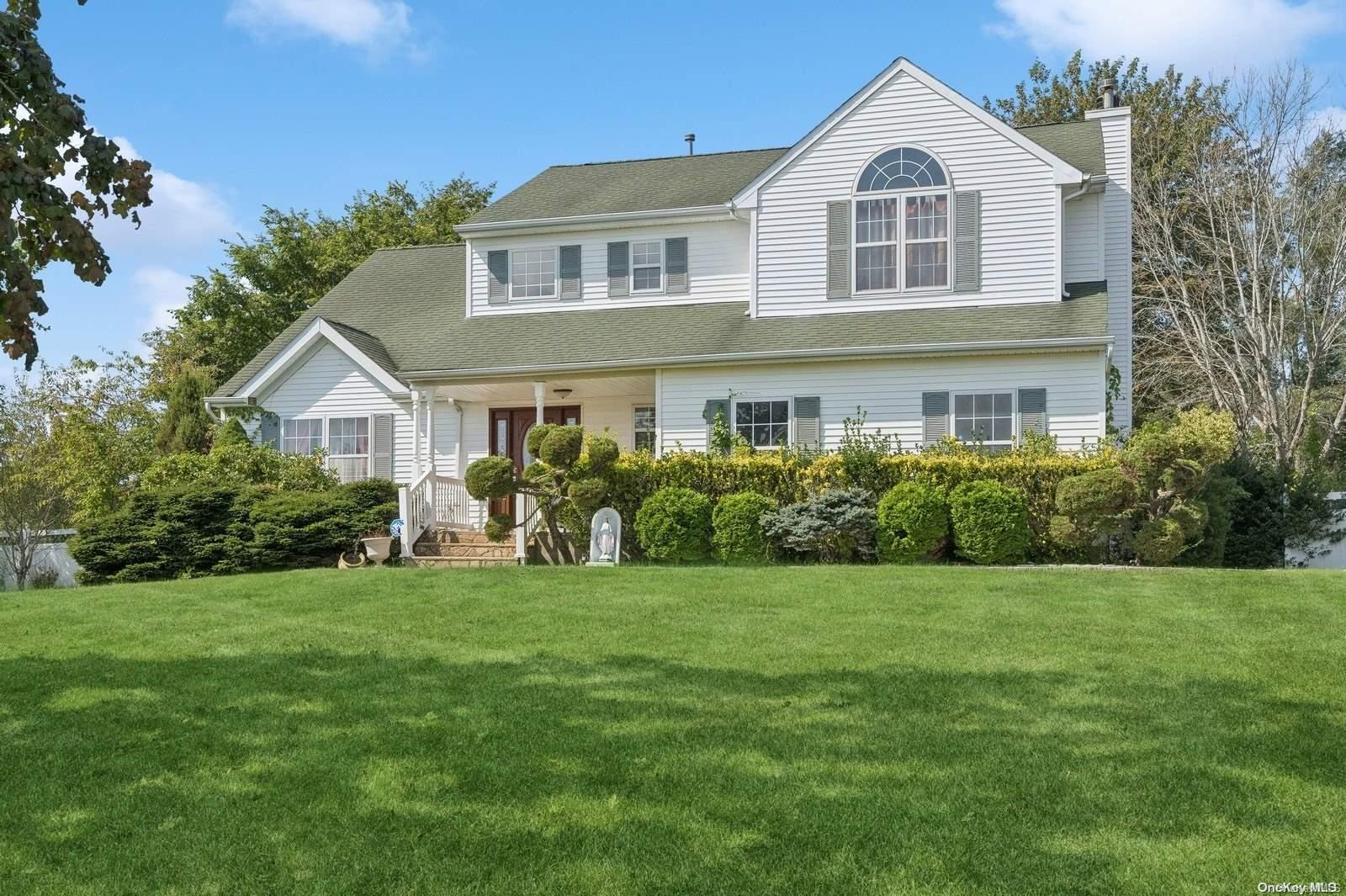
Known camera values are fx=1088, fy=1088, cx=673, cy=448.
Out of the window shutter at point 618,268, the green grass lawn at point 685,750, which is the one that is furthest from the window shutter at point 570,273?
the green grass lawn at point 685,750

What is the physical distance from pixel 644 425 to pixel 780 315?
10.7 feet

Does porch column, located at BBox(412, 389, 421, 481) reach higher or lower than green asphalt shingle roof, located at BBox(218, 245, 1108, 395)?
lower

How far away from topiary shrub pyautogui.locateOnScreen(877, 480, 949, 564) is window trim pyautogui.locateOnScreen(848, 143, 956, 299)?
14.8 ft

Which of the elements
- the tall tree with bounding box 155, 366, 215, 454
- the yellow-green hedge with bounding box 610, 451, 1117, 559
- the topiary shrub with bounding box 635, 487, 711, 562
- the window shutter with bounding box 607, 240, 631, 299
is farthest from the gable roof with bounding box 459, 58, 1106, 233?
the tall tree with bounding box 155, 366, 215, 454

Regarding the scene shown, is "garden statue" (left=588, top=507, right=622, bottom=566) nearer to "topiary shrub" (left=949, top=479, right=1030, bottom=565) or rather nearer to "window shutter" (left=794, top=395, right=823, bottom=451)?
"window shutter" (left=794, top=395, right=823, bottom=451)

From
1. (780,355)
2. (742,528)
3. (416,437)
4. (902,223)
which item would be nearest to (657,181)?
(902,223)

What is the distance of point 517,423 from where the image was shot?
20.3m

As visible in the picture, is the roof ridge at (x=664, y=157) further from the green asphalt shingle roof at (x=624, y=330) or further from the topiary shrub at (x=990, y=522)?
the topiary shrub at (x=990, y=522)

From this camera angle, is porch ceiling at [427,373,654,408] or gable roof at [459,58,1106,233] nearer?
gable roof at [459,58,1106,233]

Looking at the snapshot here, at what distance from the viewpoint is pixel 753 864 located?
14.5ft

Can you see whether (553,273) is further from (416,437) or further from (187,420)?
(187,420)

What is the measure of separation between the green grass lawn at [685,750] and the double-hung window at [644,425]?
30.5ft

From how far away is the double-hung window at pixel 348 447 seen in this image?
785 inches

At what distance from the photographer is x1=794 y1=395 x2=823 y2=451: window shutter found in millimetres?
17047
